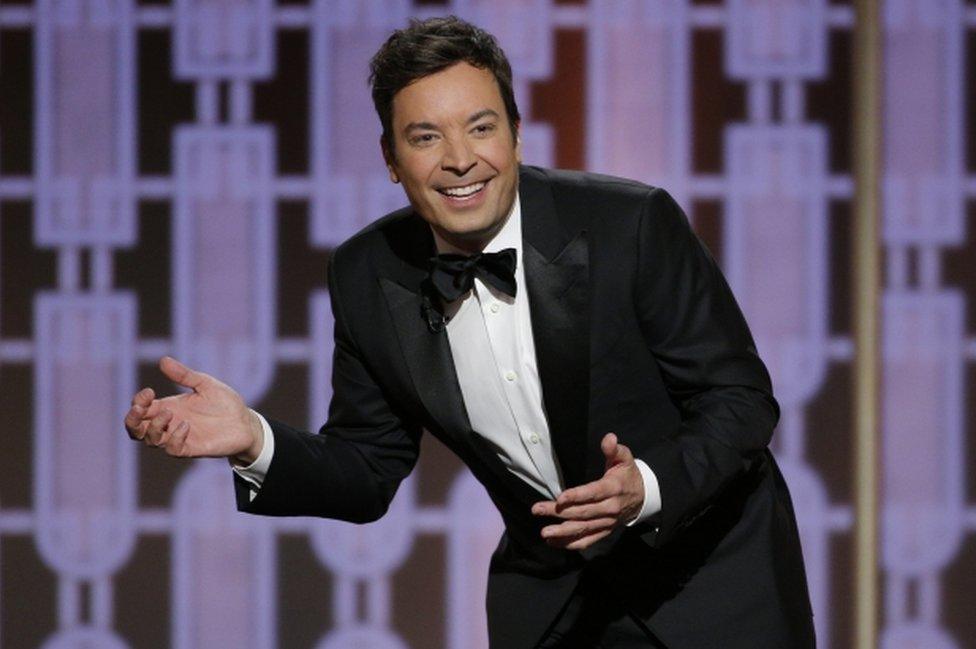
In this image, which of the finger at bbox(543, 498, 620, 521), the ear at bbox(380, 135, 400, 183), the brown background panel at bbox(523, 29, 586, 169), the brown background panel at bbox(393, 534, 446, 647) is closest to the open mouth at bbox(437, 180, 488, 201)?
the ear at bbox(380, 135, 400, 183)

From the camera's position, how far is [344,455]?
183 centimetres

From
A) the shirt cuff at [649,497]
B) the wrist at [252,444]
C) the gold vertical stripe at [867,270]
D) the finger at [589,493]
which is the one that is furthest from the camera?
the gold vertical stripe at [867,270]

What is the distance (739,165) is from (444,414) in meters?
1.54

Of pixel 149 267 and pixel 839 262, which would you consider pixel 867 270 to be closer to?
pixel 839 262

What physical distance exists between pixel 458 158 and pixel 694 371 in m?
0.39

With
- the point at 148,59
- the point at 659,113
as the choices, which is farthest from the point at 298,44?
the point at 659,113

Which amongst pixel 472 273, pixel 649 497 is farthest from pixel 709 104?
pixel 649 497

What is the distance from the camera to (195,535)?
3082mm

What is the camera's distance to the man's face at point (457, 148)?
170 centimetres

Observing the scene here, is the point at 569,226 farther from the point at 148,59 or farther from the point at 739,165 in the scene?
the point at 148,59

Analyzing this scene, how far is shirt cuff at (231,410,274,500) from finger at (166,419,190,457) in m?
0.11

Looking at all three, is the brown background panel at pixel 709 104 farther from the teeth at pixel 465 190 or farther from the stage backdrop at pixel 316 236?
the teeth at pixel 465 190

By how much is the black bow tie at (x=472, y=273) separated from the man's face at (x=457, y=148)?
0.04 m

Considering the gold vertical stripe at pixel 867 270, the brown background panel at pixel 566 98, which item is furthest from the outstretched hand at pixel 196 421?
the gold vertical stripe at pixel 867 270
